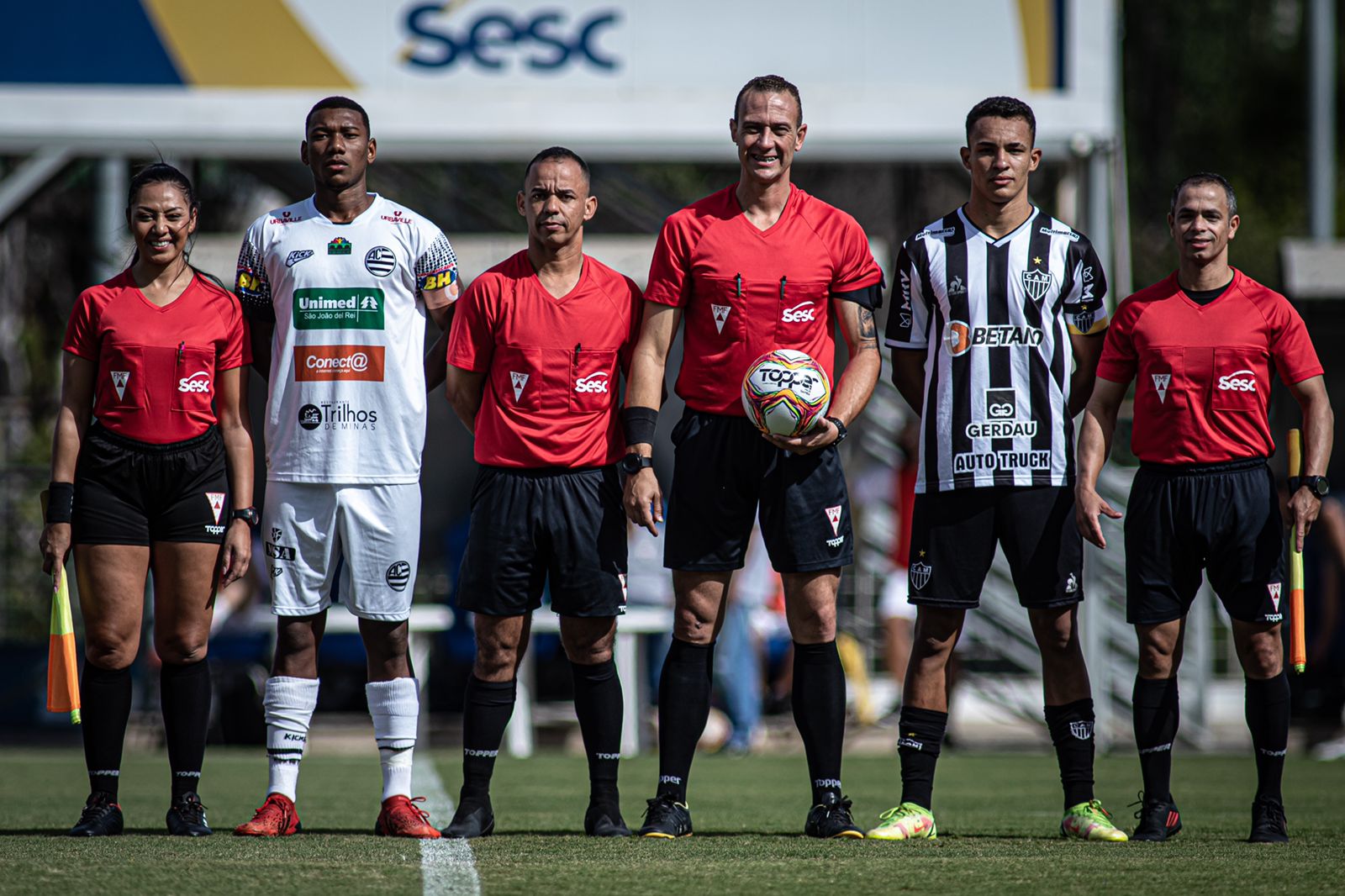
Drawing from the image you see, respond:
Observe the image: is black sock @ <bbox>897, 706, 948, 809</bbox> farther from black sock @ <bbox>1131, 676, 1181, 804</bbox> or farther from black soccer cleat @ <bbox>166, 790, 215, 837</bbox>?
black soccer cleat @ <bbox>166, 790, 215, 837</bbox>

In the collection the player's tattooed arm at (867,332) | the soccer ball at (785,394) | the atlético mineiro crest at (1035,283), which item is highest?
the atlético mineiro crest at (1035,283)

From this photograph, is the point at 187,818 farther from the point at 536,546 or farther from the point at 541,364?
the point at 541,364

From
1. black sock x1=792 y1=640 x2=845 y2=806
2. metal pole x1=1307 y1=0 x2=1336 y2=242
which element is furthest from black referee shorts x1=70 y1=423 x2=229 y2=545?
metal pole x1=1307 y1=0 x2=1336 y2=242

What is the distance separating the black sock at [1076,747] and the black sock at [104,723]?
3.16m

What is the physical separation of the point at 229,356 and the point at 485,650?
1.32 m

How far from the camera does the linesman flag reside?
17.3ft

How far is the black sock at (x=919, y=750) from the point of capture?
5387 millimetres

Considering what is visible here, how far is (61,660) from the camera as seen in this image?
5.29m

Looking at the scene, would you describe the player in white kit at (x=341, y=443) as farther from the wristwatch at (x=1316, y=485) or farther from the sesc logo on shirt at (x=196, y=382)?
the wristwatch at (x=1316, y=485)

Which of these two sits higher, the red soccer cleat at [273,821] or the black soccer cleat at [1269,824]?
the red soccer cleat at [273,821]

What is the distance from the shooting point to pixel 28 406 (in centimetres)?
1555

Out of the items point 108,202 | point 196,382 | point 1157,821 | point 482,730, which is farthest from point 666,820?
point 108,202

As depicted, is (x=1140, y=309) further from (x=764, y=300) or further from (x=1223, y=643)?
(x=1223, y=643)

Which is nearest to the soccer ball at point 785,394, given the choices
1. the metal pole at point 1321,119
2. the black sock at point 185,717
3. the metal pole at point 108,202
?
the black sock at point 185,717
